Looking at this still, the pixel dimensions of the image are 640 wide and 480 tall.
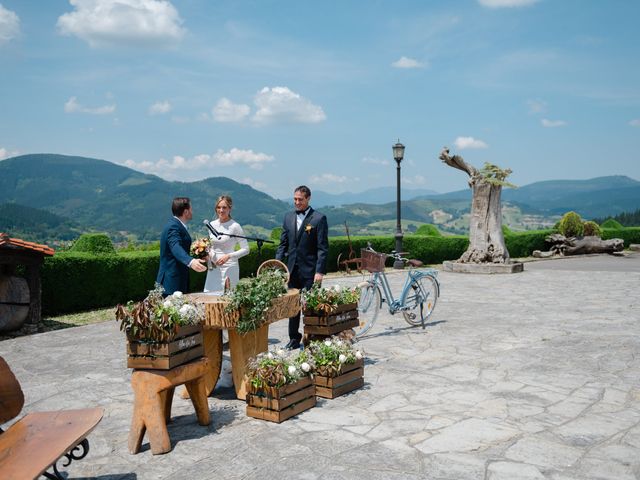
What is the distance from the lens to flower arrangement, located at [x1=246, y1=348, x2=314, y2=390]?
195 inches

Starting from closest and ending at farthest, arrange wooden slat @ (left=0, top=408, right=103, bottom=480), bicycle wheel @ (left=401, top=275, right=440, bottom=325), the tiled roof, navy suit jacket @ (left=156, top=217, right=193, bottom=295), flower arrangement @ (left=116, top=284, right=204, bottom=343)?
wooden slat @ (left=0, top=408, right=103, bottom=480), flower arrangement @ (left=116, top=284, right=204, bottom=343), navy suit jacket @ (left=156, top=217, right=193, bottom=295), bicycle wheel @ (left=401, top=275, right=440, bottom=325), the tiled roof

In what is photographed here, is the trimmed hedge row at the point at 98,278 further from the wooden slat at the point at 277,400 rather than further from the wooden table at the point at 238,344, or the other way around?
the wooden slat at the point at 277,400

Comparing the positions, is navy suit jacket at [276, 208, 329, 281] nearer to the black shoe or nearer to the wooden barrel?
the black shoe

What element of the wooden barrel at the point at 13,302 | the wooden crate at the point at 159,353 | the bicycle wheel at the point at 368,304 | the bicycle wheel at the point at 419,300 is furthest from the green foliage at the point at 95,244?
the wooden crate at the point at 159,353

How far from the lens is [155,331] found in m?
4.34

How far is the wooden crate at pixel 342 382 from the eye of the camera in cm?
559

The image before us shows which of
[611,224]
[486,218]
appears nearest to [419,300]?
[486,218]

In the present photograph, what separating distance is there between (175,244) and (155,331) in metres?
1.92

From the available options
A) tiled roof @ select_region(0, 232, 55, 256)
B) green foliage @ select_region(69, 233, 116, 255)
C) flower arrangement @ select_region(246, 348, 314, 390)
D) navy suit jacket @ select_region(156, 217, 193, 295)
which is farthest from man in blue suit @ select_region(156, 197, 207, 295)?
green foliage @ select_region(69, 233, 116, 255)

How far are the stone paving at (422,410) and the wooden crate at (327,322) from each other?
0.64 meters

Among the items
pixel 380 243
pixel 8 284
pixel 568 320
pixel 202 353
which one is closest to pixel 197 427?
pixel 202 353

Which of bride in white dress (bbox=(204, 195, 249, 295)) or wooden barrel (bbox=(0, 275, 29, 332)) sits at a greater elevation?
bride in white dress (bbox=(204, 195, 249, 295))

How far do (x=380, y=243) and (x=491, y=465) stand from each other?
1767cm

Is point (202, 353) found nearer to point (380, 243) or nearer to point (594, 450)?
point (594, 450)
